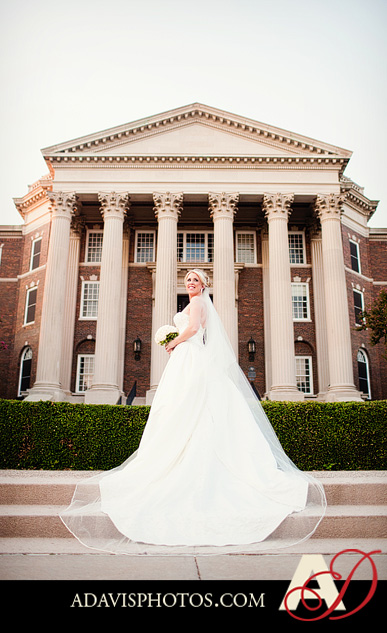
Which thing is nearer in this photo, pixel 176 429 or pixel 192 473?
pixel 192 473

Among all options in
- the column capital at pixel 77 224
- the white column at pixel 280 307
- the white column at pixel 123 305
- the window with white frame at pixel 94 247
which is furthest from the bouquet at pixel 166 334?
the window with white frame at pixel 94 247

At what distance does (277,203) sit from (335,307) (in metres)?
6.53

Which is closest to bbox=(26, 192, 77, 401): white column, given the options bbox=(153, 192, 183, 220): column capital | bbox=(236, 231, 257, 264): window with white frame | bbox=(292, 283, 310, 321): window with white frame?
bbox=(153, 192, 183, 220): column capital

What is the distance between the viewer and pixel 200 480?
19.0 ft

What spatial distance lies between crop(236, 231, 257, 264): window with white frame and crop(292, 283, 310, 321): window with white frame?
10.4ft

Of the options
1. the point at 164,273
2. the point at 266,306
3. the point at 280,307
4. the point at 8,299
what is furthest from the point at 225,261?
the point at 8,299

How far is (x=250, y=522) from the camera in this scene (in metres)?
5.38

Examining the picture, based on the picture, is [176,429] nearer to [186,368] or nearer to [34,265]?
[186,368]

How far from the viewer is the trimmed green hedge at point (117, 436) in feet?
Result: 34.7

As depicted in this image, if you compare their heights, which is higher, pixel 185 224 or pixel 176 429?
pixel 185 224

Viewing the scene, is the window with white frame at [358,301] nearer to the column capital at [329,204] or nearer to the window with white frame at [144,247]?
the column capital at [329,204]
